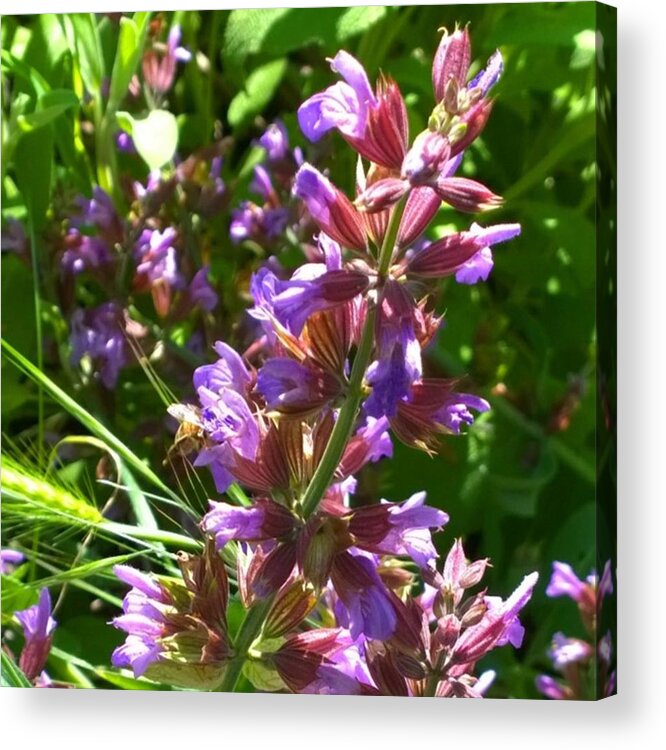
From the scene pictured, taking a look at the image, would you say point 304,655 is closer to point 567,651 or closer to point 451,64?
point 567,651

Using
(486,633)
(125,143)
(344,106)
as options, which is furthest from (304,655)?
(125,143)

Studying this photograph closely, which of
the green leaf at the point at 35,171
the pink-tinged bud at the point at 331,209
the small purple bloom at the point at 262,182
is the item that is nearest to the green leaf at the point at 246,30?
the small purple bloom at the point at 262,182

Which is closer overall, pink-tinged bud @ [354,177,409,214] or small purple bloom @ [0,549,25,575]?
pink-tinged bud @ [354,177,409,214]

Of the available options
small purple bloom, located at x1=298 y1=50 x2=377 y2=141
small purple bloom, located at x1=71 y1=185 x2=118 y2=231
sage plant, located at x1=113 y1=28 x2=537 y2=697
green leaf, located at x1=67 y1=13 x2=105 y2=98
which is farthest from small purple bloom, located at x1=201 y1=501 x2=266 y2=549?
green leaf, located at x1=67 y1=13 x2=105 y2=98

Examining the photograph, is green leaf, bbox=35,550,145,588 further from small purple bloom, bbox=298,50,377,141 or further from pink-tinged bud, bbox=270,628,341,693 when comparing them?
small purple bloom, bbox=298,50,377,141

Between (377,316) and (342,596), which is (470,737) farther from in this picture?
(377,316)

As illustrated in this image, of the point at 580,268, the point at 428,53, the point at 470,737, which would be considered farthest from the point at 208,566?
the point at 428,53
